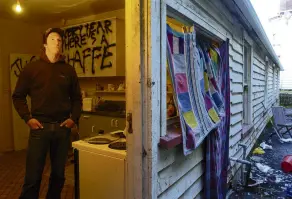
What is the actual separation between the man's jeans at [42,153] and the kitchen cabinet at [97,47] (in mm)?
2675

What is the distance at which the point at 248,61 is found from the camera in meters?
5.75

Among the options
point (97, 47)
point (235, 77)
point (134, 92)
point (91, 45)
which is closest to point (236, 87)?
point (235, 77)

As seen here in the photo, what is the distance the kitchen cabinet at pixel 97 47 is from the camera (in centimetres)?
484

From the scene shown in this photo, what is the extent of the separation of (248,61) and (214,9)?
3024 mm

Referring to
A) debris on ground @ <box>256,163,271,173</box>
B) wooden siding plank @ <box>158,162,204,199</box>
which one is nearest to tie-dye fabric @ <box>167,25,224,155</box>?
wooden siding plank @ <box>158,162,204,199</box>

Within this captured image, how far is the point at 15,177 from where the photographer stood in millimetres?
3943

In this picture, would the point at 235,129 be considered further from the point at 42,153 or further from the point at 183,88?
A: the point at 42,153

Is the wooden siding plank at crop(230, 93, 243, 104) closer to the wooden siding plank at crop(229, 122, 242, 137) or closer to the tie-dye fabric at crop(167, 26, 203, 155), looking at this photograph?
the wooden siding plank at crop(229, 122, 242, 137)

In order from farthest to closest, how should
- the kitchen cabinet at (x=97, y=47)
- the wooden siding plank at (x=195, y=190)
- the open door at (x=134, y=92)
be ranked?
the kitchen cabinet at (x=97, y=47) < the wooden siding plank at (x=195, y=190) < the open door at (x=134, y=92)

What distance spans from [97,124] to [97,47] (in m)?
1.49

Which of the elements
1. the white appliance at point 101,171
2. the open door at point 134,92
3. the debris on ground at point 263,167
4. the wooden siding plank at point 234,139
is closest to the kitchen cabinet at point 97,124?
the wooden siding plank at point 234,139

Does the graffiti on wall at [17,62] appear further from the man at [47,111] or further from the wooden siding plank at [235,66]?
the wooden siding plank at [235,66]

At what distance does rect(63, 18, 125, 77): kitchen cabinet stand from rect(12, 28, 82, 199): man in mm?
2472

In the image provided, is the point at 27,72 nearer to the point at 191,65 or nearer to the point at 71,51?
the point at 191,65
